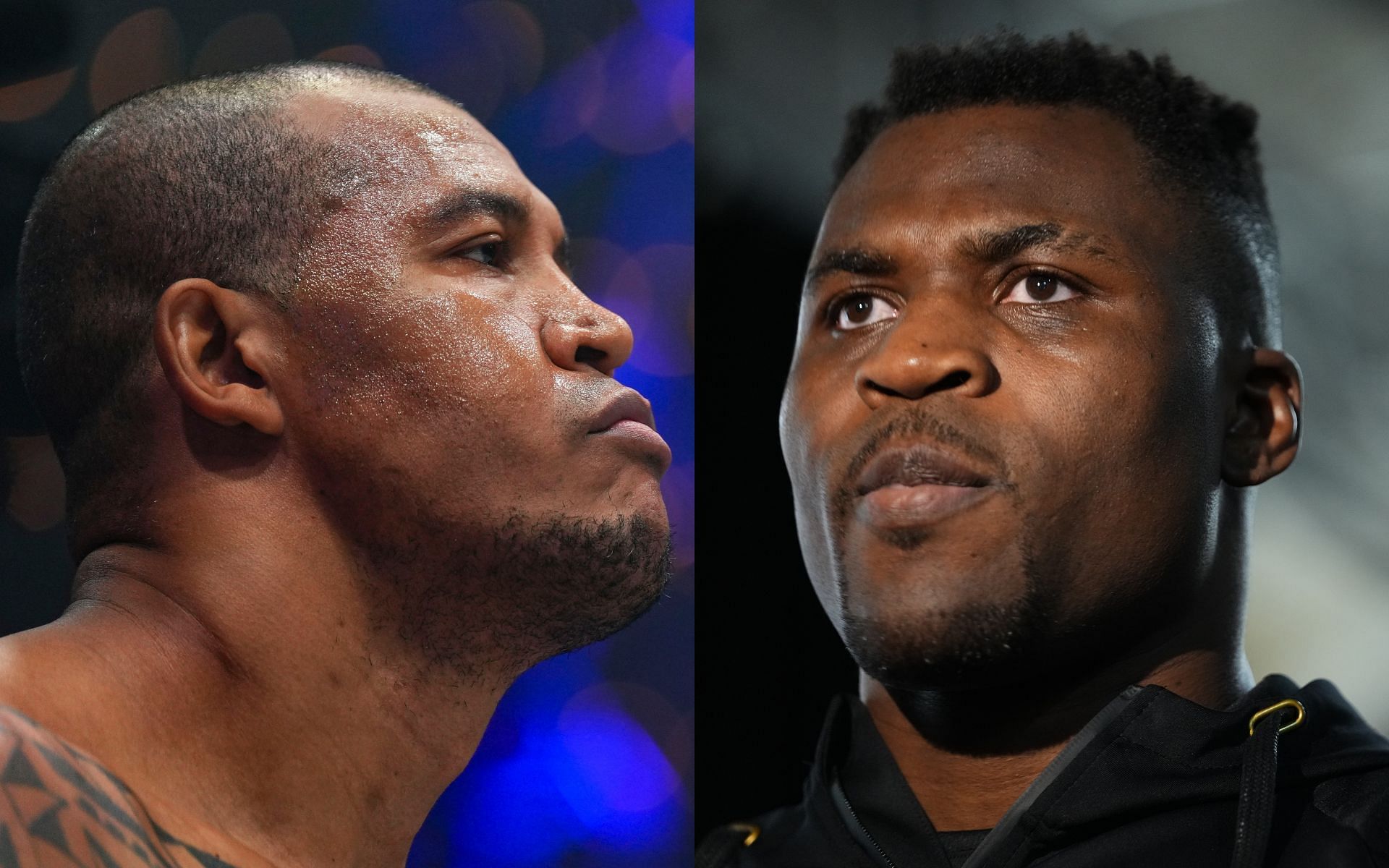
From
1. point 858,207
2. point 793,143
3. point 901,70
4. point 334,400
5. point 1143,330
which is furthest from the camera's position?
point 793,143

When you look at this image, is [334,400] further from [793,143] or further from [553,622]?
[793,143]

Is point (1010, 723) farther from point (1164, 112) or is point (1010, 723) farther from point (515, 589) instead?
point (1164, 112)

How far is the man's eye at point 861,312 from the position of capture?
81.1 inches

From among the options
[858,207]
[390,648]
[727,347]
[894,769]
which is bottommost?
[894,769]

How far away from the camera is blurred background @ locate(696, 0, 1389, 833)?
2539 millimetres

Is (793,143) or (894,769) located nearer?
(894,769)

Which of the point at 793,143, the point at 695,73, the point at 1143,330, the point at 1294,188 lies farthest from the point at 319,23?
the point at 1294,188

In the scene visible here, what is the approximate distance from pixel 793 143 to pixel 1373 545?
1.26m

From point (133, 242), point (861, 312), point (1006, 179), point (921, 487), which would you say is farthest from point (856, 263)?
point (133, 242)

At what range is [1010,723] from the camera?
75.9 inches

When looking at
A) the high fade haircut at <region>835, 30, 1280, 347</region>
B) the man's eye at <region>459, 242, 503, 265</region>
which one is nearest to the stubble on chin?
the man's eye at <region>459, 242, 503, 265</region>

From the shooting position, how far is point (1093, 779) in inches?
70.9

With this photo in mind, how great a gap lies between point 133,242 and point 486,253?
0.43m

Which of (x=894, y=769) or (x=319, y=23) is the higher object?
(x=319, y=23)
